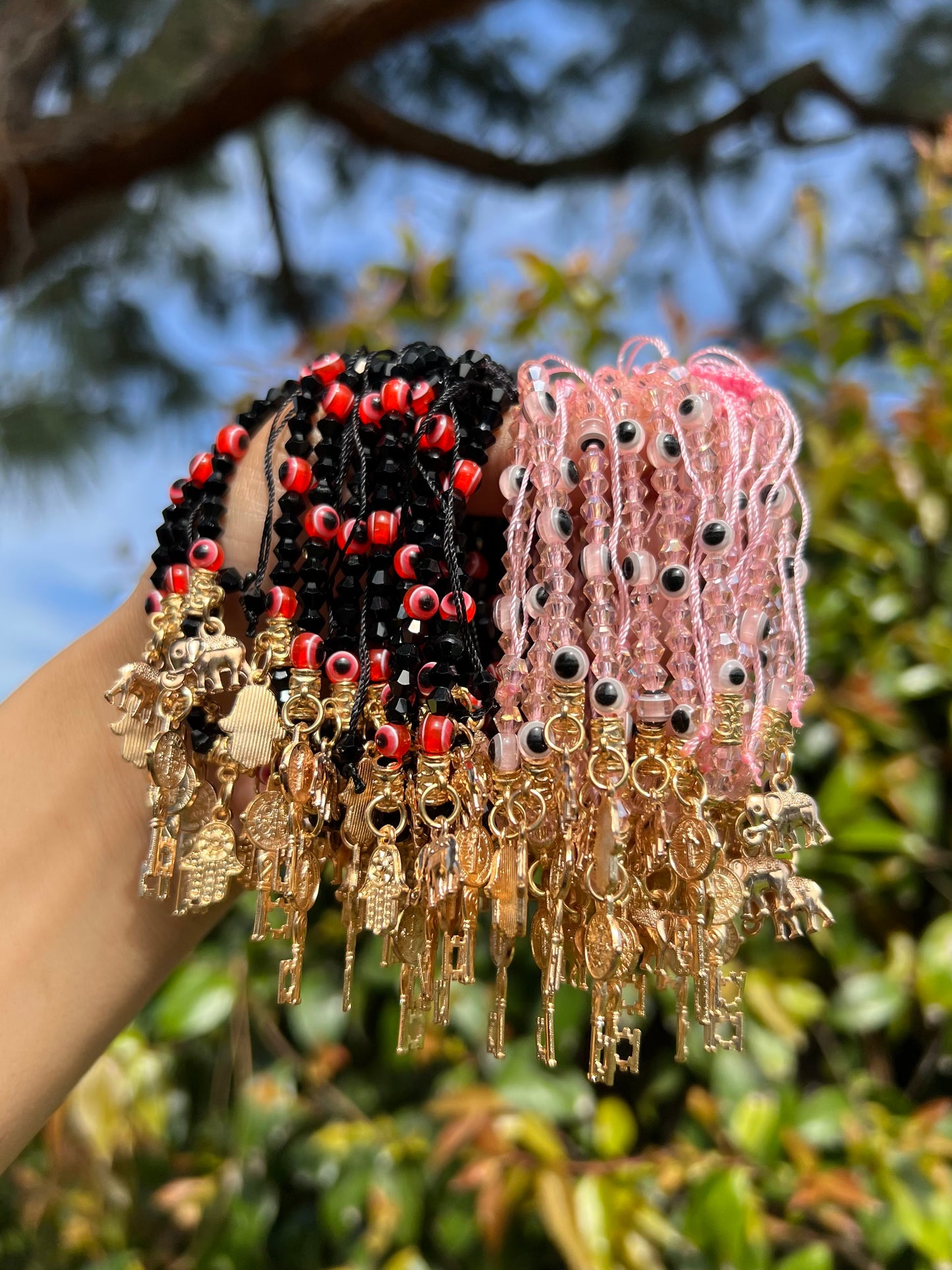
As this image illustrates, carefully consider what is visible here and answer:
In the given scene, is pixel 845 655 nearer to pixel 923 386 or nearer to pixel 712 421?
pixel 923 386

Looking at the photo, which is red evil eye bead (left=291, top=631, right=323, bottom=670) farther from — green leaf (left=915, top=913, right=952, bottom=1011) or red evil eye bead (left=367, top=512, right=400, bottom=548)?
green leaf (left=915, top=913, right=952, bottom=1011)

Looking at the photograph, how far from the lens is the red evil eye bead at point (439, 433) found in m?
0.50

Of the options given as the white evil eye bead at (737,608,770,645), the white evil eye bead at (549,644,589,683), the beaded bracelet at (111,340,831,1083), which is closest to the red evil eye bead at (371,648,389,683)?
the beaded bracelet at (111,340,831,1083)

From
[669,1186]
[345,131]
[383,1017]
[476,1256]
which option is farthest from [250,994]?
[345,131]

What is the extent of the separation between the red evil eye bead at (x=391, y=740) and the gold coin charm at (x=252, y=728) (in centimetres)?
6

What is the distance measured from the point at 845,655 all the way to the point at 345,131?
149cm

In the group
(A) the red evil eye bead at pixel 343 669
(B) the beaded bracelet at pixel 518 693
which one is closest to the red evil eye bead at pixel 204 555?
(B) the beaded bracelet at pixel 518 693

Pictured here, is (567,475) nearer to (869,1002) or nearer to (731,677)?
(731,677)

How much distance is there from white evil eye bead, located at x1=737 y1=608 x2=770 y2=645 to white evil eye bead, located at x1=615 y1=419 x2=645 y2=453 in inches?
4.8

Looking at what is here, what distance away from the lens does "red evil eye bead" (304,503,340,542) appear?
51 centimetres

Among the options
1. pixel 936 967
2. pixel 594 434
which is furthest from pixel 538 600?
pixel 936 967

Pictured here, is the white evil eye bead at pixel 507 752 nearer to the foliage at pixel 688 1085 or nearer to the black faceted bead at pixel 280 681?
the black faceted bead at pixel 280 681

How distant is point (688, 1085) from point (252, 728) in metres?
0.74

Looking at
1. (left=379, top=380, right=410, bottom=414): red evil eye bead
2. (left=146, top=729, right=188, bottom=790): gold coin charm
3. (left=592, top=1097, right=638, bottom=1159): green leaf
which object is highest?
(left=379, top=380, right=410, bottom=414): red evil eye bead
